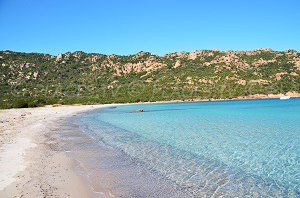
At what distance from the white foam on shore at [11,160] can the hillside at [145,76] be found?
56.8 m

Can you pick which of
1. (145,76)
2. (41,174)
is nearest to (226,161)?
(41,174)

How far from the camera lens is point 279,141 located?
53.5ft

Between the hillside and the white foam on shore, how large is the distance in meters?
56.8

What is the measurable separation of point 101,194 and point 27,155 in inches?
237

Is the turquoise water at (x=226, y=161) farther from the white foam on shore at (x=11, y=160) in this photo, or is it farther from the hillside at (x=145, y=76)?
the hillside at (x=145, y=76)

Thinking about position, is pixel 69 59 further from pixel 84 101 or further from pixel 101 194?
pixel 101 194

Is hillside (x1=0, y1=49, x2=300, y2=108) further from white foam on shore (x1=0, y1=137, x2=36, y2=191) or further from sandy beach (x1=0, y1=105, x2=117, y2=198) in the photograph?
sandy beach (x1=0, y1=105, x2=117, y2=198)

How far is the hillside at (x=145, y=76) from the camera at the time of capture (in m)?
93.6

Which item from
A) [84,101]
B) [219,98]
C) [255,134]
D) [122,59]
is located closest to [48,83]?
[84,101]

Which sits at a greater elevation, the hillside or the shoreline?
the hillside

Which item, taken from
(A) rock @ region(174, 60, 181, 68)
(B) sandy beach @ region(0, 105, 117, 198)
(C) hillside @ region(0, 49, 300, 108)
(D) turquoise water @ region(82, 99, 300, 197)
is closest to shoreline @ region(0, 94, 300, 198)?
(B) sandy beach @ region(0, 105, 117, 198)

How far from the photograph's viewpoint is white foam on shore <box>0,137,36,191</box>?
348 inches

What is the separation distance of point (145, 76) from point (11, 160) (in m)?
106

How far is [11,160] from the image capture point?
446 inches
